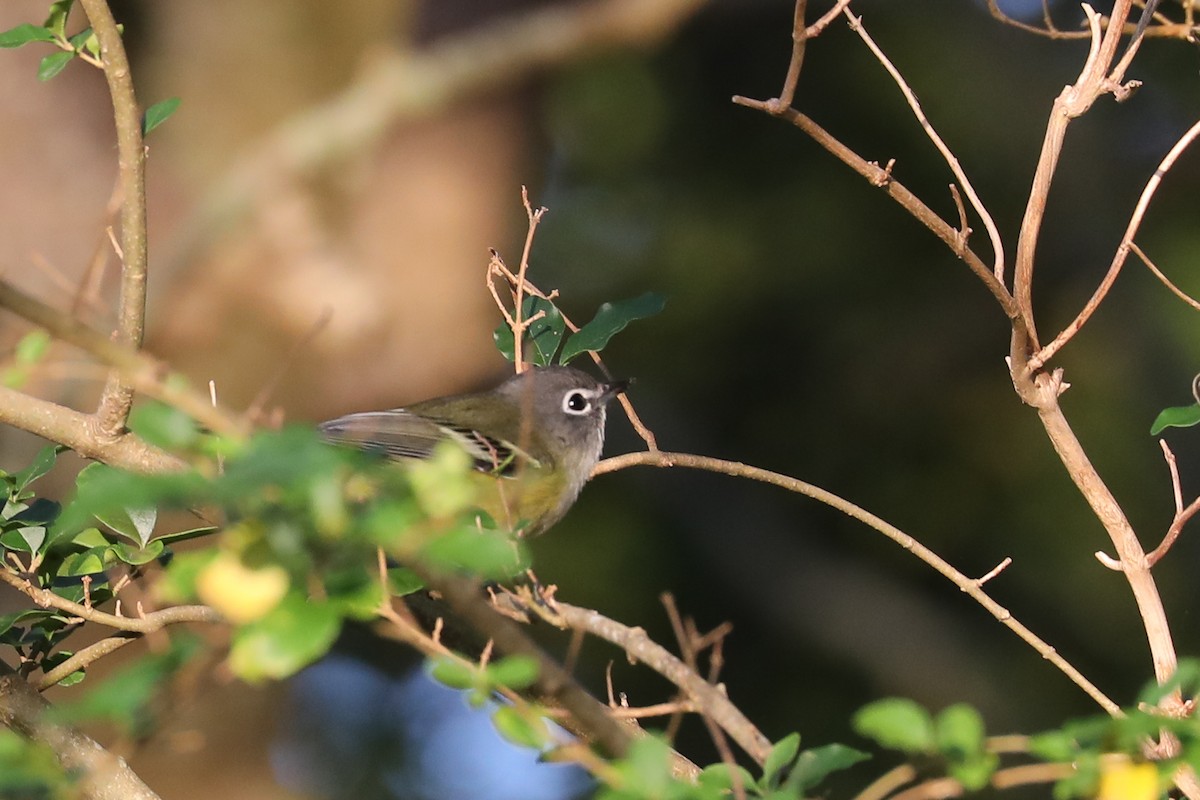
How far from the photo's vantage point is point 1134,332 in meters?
7.80

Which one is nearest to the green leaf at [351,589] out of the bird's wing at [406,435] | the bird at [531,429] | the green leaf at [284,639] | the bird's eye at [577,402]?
the green leaf at [284,639]

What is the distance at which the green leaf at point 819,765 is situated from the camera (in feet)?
5.40

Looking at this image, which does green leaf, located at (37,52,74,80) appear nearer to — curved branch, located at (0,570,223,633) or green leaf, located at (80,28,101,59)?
green leaf, located at (80,28,101,59)

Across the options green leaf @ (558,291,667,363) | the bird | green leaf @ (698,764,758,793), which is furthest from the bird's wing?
green leaf @ (698,764,758,793)

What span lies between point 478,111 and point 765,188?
1913 millimetres

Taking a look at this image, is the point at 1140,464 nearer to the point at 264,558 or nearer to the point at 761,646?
the point at 761,646

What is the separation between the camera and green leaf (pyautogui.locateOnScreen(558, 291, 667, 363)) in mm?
3023

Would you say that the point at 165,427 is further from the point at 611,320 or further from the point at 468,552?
the point at 611,320

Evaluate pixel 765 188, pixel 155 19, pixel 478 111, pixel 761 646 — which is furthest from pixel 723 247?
pixel 155 19

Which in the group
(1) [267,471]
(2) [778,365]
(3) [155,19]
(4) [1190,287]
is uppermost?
(1) [267,471]

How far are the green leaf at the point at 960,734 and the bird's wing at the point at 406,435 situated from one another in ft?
9.43

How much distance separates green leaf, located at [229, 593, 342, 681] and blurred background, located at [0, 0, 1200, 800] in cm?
618

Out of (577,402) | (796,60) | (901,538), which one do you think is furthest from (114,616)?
(577,402)

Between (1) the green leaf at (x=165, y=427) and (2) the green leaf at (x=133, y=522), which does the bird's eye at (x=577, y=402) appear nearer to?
(2) the green leaf at (x=133, y=522)
